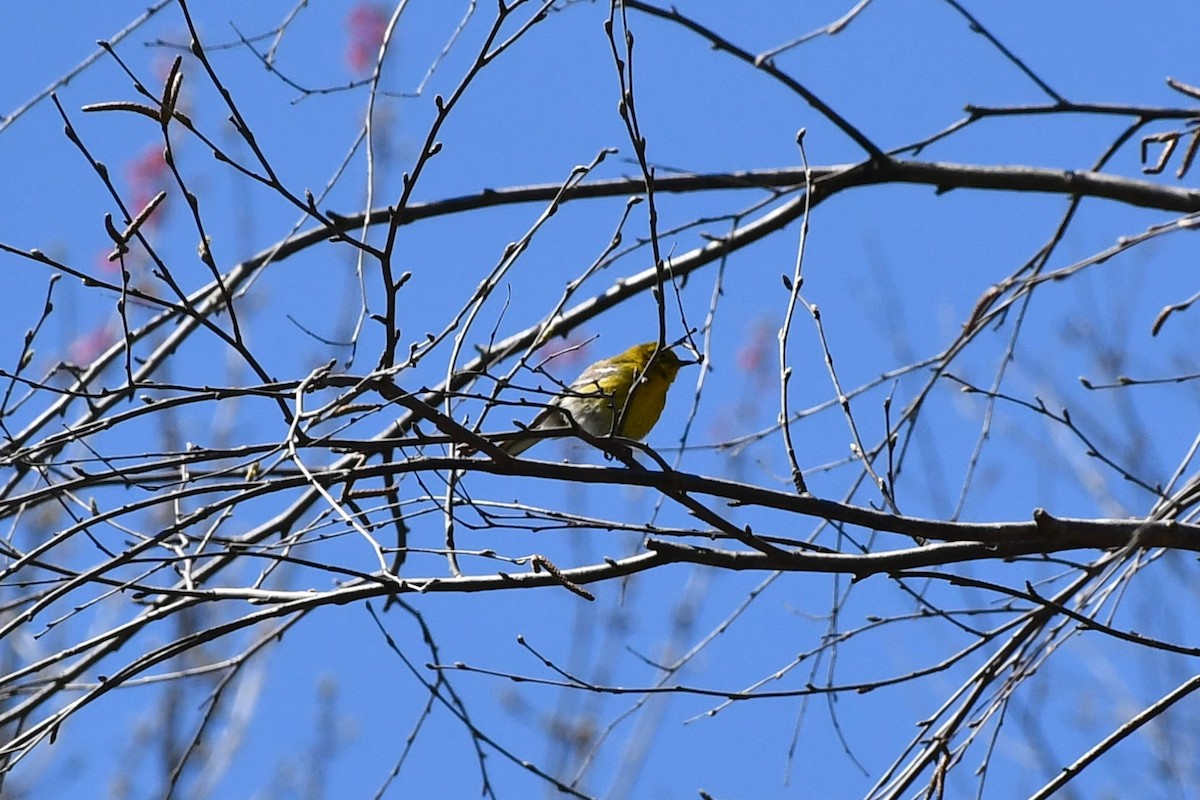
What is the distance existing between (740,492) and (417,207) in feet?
8.43

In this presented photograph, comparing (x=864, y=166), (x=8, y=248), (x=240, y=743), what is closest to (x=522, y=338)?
(x=864, y=166)

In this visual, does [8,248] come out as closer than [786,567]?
Yes

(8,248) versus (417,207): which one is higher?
(417,207)

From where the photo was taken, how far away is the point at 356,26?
8.16 metres

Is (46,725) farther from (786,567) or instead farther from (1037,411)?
(1037,411)

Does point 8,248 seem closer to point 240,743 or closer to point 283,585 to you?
point 240,743

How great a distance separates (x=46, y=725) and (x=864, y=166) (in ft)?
10.8

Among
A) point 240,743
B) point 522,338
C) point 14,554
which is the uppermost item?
point 240,743

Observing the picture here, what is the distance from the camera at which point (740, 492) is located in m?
2.73

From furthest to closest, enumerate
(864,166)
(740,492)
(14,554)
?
1. (864,166)
2. (14,554)
3. (740,492)

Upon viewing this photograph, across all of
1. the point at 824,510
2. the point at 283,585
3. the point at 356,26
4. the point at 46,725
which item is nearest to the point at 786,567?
the point at 824,510

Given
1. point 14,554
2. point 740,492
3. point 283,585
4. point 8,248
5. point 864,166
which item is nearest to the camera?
point 8,248

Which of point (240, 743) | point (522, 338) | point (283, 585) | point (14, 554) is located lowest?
point (14, 554)

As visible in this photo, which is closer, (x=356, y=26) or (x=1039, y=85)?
(x=1039, y=85)
